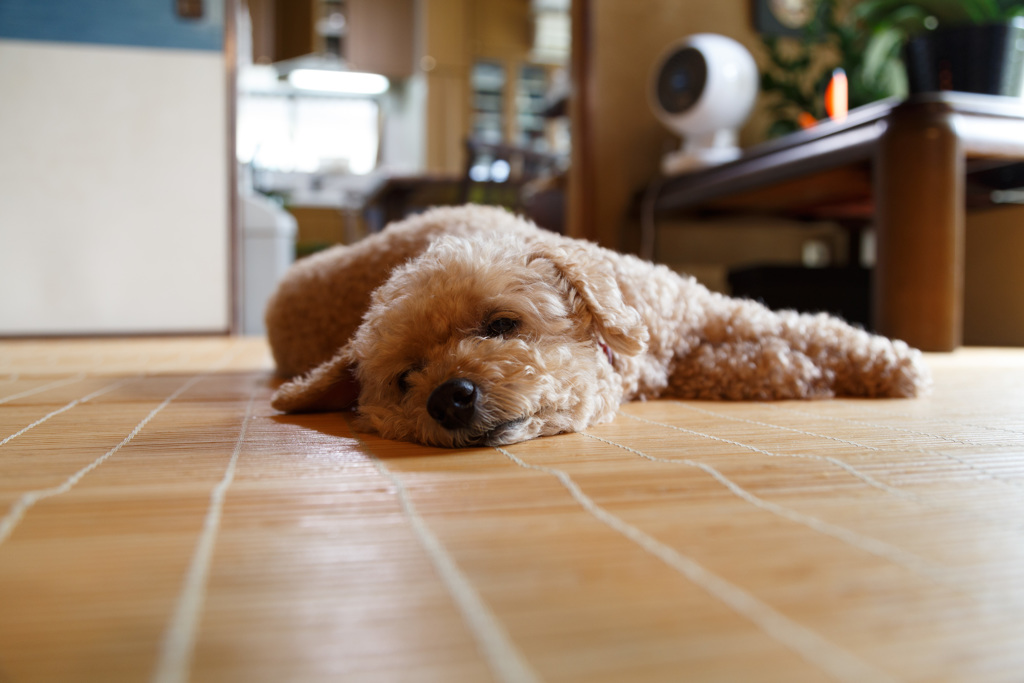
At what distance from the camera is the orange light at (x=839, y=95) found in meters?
3.05

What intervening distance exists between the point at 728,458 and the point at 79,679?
702 mm

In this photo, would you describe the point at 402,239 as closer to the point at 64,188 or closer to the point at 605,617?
the point at 605,617

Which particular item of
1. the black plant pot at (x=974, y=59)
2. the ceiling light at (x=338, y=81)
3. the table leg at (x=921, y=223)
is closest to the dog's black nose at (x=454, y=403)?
the table leg at (x=921, y=223)

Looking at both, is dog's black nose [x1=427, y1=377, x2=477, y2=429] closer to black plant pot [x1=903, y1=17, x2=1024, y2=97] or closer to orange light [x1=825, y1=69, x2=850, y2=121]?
black plant pot [x1=903, y1=17, x2=1024, y2=97]

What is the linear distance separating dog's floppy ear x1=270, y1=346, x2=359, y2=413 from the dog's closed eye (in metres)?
0.29

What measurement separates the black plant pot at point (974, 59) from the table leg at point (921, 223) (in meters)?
0.48

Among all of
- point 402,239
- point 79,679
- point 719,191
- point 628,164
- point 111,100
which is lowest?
point 79,679

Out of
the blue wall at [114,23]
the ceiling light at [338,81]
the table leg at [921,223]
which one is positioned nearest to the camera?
the table leg at [921,223]

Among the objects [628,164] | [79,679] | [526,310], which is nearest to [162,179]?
[628,164]

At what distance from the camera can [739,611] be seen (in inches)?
19.4

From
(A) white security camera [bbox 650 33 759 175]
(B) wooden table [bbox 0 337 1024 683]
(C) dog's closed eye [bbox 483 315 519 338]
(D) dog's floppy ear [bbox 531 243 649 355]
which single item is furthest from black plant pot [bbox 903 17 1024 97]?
(C) dog's closed eye [bbox 483 315 519 338]

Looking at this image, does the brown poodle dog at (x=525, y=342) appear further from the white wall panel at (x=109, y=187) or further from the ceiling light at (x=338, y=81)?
the ceiling light at (x=338, y=81)

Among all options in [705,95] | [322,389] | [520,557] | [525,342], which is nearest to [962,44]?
[705,95]

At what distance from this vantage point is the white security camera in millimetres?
3064
